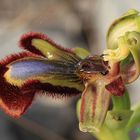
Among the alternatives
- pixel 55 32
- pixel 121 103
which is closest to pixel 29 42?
pixel 121 103

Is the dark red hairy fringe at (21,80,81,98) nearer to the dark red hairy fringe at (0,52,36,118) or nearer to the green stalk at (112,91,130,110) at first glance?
the dark red hairy fringe at (0,52,36,118)

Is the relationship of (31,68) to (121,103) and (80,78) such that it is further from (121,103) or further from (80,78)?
(121,103)

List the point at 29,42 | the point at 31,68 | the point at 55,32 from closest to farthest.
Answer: the point at 31,68, the point at 29,42, the point at 55,32

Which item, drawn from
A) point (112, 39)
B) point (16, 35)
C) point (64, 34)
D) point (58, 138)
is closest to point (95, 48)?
point (64, 34)

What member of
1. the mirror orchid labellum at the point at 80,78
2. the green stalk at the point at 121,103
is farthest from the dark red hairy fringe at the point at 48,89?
the green stalk at the point at 121,103

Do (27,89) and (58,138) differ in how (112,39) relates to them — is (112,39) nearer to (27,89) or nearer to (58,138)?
(27,89)

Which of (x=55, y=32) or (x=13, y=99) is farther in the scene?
(x=55, y=32)

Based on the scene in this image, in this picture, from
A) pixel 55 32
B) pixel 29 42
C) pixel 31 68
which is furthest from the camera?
pixel 55 32
